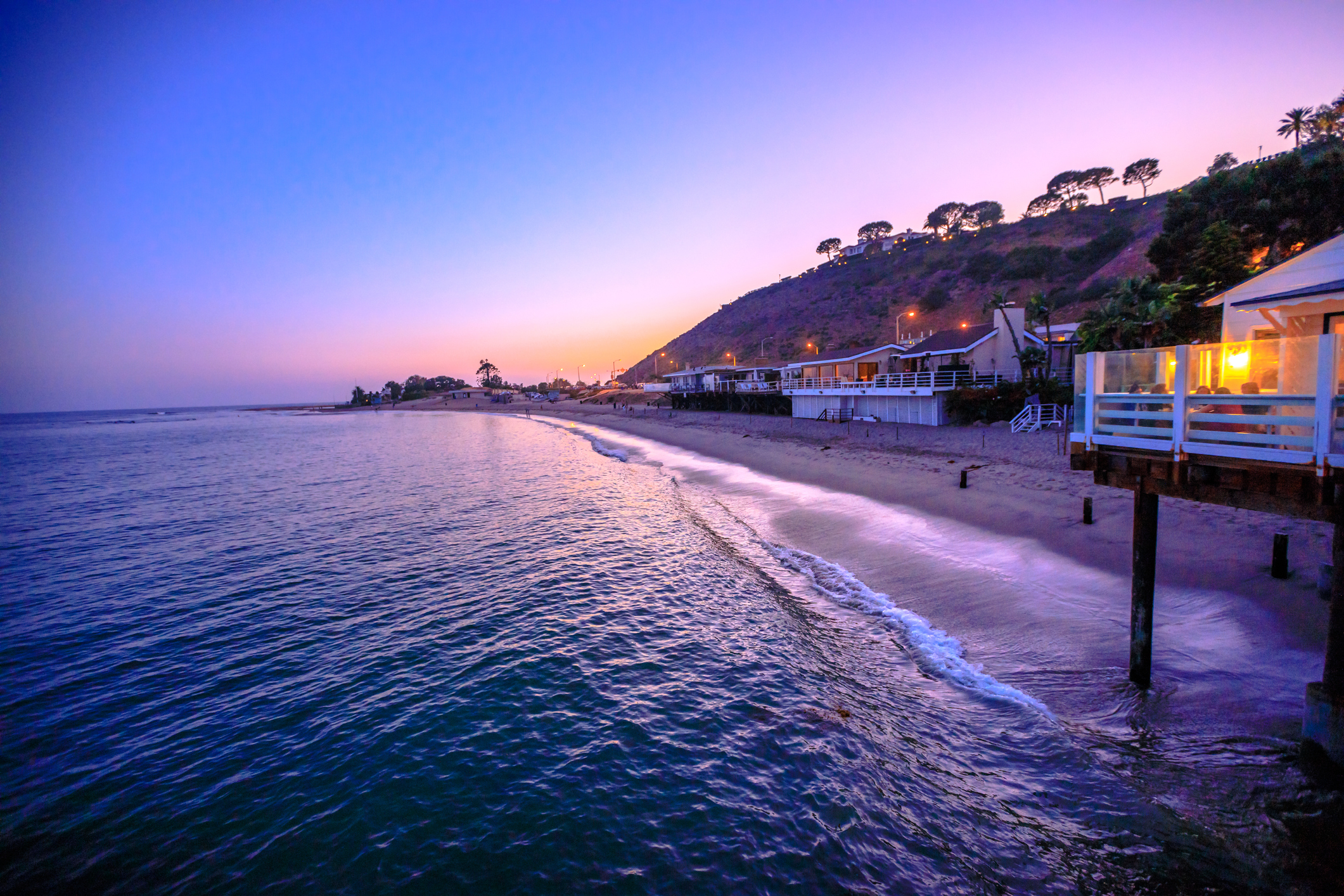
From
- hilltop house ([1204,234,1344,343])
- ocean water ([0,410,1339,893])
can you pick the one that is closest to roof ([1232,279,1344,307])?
hilltop house ([1204,234,1344,343])

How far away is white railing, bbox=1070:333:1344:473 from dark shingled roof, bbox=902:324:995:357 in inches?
1523

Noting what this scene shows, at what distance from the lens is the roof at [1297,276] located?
12.7m

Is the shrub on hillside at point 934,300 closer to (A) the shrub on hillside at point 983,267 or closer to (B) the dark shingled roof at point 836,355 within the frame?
(A) the shrub on hillside at point 983,267

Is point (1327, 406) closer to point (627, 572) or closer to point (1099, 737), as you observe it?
point (1099, 737)

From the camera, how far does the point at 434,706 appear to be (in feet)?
34.1

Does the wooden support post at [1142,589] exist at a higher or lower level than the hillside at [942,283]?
lower

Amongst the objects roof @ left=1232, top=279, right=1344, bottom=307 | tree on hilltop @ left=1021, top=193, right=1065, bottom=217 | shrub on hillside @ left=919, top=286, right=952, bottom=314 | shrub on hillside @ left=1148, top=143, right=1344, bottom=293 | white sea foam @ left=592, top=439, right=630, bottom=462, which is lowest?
white sea foam @ left=592, top=439, right=630, bottom=462

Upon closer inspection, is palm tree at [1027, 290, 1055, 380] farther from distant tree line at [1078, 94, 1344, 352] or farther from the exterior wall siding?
the exterior wall siding

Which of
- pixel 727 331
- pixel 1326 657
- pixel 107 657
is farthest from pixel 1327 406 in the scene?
pixel 727 331

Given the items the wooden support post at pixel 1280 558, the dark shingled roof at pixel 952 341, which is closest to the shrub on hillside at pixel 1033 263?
the dark shingled roof at pixel 952 341

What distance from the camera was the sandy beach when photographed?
11680 mm

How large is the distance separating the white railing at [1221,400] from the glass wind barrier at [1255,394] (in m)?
0.01

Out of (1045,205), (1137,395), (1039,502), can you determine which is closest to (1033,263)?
(1045,205)

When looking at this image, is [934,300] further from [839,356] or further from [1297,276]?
[1297,276]
